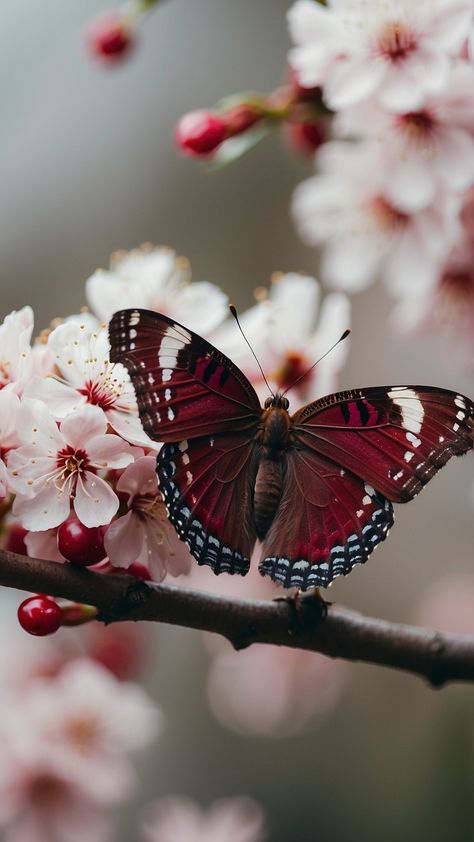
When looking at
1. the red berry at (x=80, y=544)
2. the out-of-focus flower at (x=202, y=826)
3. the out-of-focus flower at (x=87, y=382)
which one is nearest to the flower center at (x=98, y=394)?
the out-of-focus flower at (x=87, y=382)

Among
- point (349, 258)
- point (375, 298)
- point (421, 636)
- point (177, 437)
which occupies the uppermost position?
point (375, 298)

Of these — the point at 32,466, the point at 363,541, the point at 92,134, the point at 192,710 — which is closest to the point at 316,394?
the point at 363,541

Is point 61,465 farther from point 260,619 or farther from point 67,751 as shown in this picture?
point 67,751

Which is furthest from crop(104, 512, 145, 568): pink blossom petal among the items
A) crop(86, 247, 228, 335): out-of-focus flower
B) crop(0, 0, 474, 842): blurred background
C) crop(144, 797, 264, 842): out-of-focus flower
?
crop(0, 0, 474, 842): blurred background

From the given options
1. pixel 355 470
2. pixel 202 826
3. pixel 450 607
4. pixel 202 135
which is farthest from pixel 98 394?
pixel 450 607

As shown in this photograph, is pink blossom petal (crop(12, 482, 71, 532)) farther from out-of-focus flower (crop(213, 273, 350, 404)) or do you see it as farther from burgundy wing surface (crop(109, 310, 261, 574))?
out-of-focus flower (crop(213, 273, 350, 404))

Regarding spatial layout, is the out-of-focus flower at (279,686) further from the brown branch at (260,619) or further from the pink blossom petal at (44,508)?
the pink blossom petal at (44,508)

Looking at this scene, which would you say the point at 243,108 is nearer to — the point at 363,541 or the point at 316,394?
the point at 316,394
